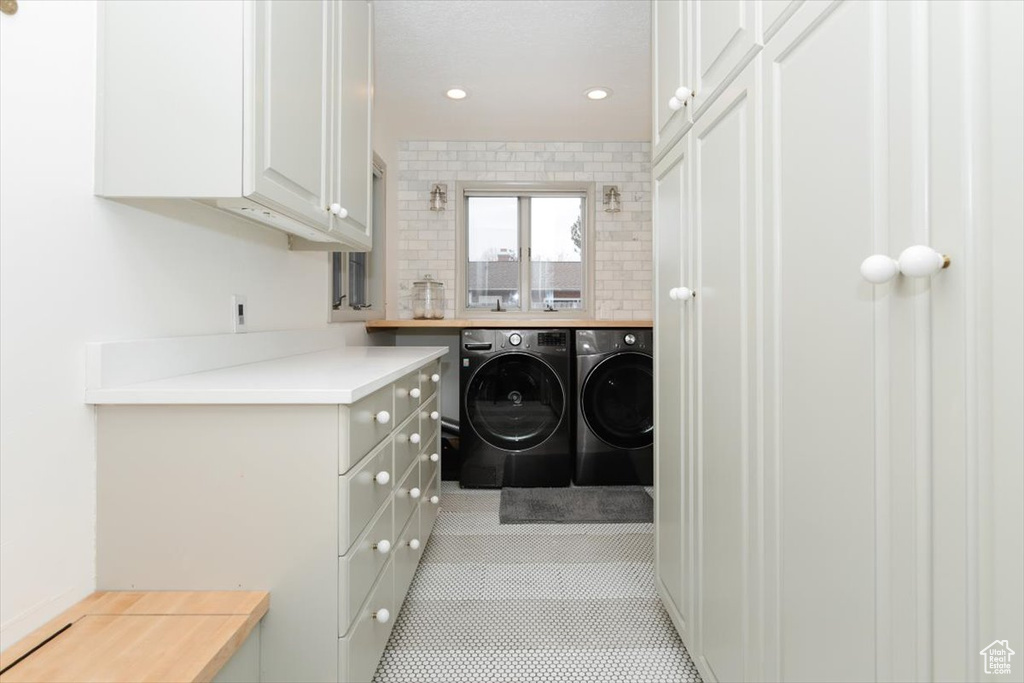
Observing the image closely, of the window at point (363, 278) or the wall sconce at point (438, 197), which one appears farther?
the wall sconce at point (438, 197)

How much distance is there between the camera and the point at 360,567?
1150 millimetres

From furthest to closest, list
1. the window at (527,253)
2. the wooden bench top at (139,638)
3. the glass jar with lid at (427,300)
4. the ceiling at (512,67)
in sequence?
the window at (527,253) < the glass jar with lid at (427,300) < the ceiling at (512,67) < the wooden bench top at (139,638)

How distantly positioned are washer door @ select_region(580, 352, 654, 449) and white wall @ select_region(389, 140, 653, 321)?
0.80m

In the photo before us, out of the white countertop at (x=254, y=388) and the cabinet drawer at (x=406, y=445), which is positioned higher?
the white countertop at (x=254, y=388)

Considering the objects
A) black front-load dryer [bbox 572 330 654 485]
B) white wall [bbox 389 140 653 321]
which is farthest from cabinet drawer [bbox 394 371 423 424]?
white wall [bbox 389 140 653 321]

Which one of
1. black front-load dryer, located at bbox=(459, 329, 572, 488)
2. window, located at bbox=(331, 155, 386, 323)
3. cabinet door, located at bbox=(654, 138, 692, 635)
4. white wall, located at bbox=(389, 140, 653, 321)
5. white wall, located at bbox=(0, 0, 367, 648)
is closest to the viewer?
white wall, located at bbox=(0, 0, 367, 648)

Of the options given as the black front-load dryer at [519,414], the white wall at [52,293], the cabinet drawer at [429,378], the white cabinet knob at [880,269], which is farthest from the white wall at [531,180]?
the white cabinet knob at [880,269]

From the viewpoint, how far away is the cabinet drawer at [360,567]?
3.46 feet

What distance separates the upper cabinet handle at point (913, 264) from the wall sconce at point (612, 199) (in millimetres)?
3354

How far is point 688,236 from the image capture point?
1.33m

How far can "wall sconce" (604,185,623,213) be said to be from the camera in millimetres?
3785

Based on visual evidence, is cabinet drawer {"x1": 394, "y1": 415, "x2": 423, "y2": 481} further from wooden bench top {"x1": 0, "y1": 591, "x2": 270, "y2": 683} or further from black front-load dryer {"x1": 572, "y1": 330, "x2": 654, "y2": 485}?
black front-load dryer {"x1": 572, "y1": 330, "x2": 654, "y2": 485}

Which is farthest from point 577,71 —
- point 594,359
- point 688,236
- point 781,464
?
point 781,464

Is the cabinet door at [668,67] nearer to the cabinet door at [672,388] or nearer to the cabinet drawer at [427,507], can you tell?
the cabinet door at [672,388]
